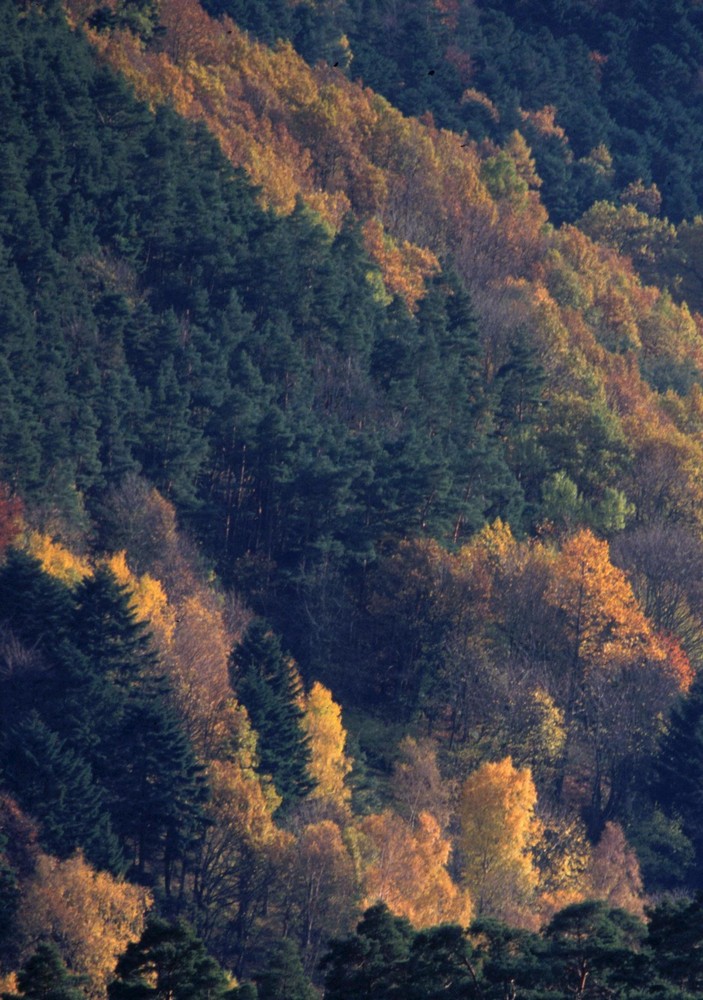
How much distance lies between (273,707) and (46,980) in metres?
25.8

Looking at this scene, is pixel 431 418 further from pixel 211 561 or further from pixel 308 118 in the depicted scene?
pixel 308 118

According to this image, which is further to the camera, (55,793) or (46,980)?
(55,793)

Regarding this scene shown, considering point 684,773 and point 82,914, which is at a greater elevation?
point 684,773

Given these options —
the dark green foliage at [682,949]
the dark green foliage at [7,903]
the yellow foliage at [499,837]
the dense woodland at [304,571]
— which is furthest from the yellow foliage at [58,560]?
the dark green foliage at [682,949]

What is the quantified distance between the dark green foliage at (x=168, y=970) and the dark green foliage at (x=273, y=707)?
22.7m

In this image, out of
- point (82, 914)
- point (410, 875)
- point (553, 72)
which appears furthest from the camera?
point (553, 72)

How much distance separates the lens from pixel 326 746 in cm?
8038

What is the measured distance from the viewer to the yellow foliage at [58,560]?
80625mm

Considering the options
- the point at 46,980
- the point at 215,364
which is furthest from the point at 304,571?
the point at 46,980

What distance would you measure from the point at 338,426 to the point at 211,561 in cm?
932

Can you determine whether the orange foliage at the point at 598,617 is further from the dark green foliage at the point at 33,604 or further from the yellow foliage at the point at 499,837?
the dark green foliage at the point at 33,604

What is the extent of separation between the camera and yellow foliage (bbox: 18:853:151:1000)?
6556 centimetres


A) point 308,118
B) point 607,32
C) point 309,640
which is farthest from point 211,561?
point 607,32

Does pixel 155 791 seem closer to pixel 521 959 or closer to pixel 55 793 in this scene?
pixel 55 793
